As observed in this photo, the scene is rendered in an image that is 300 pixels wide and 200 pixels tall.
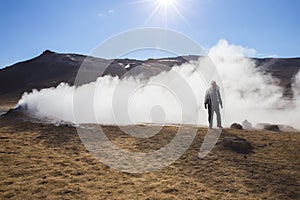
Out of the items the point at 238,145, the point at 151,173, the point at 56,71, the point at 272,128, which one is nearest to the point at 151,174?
the point at 151,173

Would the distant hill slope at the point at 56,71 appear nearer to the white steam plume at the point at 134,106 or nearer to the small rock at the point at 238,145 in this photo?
the white steam plume at the point at 134,106

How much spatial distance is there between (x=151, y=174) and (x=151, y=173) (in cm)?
7

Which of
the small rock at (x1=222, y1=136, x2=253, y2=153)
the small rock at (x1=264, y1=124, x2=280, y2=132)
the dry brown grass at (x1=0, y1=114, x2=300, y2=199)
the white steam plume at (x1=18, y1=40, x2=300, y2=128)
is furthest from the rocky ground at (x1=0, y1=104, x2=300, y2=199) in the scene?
the white steam plume at (x1=18, y1=40, x2=300, y2=128)

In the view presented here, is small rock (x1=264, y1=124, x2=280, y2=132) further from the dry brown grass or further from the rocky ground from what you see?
the dry brown grass

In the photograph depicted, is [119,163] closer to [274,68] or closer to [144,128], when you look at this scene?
[144,128]

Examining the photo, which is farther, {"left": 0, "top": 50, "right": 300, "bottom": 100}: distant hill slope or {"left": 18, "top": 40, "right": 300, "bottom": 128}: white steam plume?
{"left": 0, "top": 50, "right": 300, "bottom": 100}: distant hill slope

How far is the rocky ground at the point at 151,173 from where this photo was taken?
7082 millimetres

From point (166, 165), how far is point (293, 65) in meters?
89.5

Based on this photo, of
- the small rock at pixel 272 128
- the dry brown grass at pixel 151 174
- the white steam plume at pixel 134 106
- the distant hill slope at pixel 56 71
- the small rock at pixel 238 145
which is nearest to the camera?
the dry brown grass at pixel 151 174

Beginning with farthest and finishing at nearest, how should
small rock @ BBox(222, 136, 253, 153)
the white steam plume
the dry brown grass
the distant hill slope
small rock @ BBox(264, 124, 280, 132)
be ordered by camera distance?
the distant hill slope
the white steam plume
small rock @ BBox(264, 124, 280, 132)
small rock @ BBox(222, 136, 253, 153)
the dry brown grass

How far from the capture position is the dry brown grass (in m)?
7.08

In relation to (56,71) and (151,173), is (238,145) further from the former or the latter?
(56,71)

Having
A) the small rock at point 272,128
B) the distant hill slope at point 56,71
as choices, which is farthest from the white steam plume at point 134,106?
the distant hill slope at point 56,71

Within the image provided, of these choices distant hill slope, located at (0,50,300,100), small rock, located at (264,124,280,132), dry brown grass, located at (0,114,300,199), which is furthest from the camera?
distant hill slope, located at (0,50,300,100)
